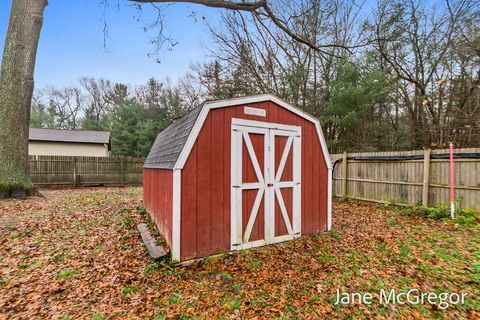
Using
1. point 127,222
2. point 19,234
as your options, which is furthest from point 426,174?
point 19,234

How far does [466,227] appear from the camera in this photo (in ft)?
17.8

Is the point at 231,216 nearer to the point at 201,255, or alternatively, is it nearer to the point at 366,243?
the point at 201,255

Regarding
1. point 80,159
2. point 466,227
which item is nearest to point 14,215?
point 80,159

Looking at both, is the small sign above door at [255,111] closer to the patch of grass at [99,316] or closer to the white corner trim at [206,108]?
the white corner trim at [206,108]

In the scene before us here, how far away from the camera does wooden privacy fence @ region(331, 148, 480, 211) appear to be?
19.8ft

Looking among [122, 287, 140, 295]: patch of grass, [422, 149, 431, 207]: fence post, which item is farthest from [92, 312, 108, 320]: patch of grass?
[422, 149, 431, 207]: fence post

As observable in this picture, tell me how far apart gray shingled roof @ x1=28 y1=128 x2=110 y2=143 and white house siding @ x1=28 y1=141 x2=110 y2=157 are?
1.03ft

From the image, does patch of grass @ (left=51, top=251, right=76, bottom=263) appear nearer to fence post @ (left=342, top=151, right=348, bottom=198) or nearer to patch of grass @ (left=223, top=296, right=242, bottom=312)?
patch of grass @ (left=223, top=296, right=242, bottom=312)

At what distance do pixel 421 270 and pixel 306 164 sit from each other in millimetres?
2669

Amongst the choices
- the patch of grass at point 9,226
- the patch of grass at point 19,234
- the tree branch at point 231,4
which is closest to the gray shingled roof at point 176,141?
the patch of grass at point 19,234

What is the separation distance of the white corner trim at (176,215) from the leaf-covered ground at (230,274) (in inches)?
10.7

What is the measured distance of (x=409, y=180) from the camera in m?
7.32

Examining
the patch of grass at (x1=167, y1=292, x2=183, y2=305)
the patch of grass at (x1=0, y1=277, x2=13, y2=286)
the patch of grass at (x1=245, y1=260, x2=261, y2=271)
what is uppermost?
the patch of grass at (x1=0, y1=277, x2=13, y2=286)

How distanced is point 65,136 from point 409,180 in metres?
23.1
